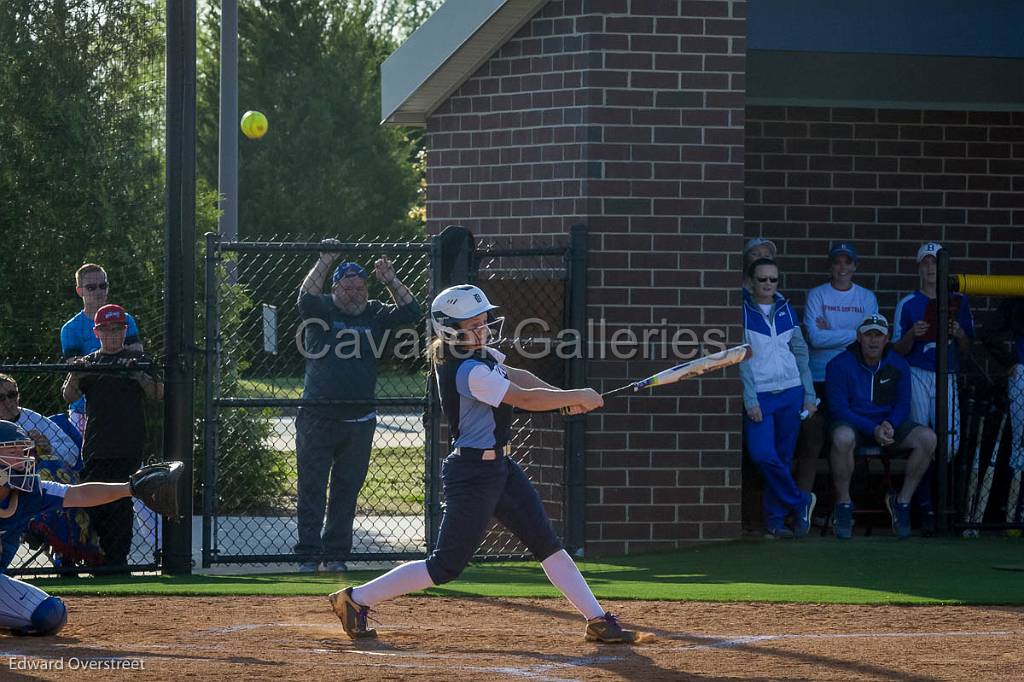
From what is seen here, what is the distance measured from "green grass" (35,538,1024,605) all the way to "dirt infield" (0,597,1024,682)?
28 cm

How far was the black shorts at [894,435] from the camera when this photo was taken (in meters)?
10.3

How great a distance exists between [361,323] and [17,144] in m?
5.47

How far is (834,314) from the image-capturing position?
10.7 meters

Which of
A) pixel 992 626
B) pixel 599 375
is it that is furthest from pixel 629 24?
pixel 992 626

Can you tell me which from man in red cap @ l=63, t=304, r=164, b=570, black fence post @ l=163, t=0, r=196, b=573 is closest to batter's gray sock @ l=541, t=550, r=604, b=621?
black fence post @ l=163, t=0, r=196, b=573

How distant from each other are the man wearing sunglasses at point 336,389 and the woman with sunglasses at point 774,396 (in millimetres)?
2469

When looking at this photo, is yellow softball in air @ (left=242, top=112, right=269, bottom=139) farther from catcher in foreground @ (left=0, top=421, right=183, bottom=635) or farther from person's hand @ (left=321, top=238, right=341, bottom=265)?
catcher in foreground @ (left=0, top=421, right=183, bottom=635)

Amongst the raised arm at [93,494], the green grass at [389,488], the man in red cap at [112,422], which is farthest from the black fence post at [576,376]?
the raised arm at [93,494]

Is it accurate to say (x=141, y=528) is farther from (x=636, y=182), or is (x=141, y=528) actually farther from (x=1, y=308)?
(x=636, y=182)

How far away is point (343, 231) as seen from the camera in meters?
34.5

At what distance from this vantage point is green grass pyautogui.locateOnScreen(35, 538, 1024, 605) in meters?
8.28

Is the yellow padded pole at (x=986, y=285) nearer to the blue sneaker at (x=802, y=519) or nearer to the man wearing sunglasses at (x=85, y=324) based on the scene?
the blue sneaker at (x=802, y=519)

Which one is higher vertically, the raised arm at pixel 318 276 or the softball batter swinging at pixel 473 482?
the raised arm at pixel 318 276

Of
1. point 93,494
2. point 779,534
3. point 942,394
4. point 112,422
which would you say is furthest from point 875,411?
point 93,494
